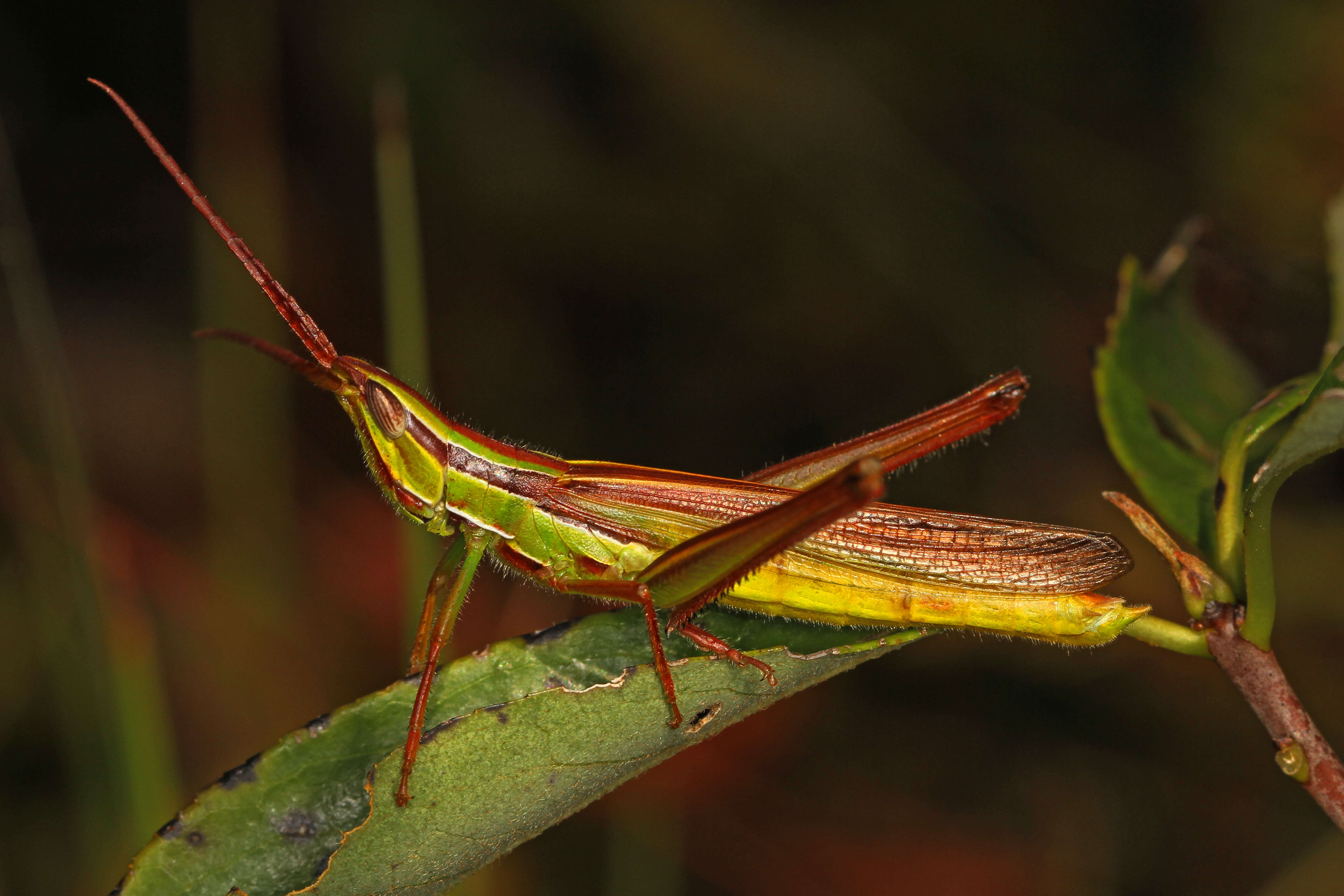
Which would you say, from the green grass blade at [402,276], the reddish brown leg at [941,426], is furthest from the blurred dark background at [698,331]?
the reddish brown leg at [941,426]

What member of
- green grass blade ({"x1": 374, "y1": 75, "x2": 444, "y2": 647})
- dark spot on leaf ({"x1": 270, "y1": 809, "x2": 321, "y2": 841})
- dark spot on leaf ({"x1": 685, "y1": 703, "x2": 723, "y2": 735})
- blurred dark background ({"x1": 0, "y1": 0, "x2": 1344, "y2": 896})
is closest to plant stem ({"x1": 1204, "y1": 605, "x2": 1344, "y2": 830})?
dark spot on leaf ({"x1": 685, "y1": 703, "x2": 723, "y2": 735})

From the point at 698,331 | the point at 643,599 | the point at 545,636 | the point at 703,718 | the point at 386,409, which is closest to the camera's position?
the point at 703,718

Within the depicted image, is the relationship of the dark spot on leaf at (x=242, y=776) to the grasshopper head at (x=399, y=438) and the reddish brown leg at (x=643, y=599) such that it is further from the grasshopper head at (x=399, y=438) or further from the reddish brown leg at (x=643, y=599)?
the grasshopper head at (x=399, y=438)

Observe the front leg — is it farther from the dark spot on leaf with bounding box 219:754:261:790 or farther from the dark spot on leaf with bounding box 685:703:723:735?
the dark spot on leaf with bounding box 219:754:261:790

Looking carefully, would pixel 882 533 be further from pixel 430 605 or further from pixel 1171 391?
pixel 430 605

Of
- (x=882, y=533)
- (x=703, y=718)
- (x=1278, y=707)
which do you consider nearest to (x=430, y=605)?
(x=703, y=718)

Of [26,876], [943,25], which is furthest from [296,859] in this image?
[943,25]
